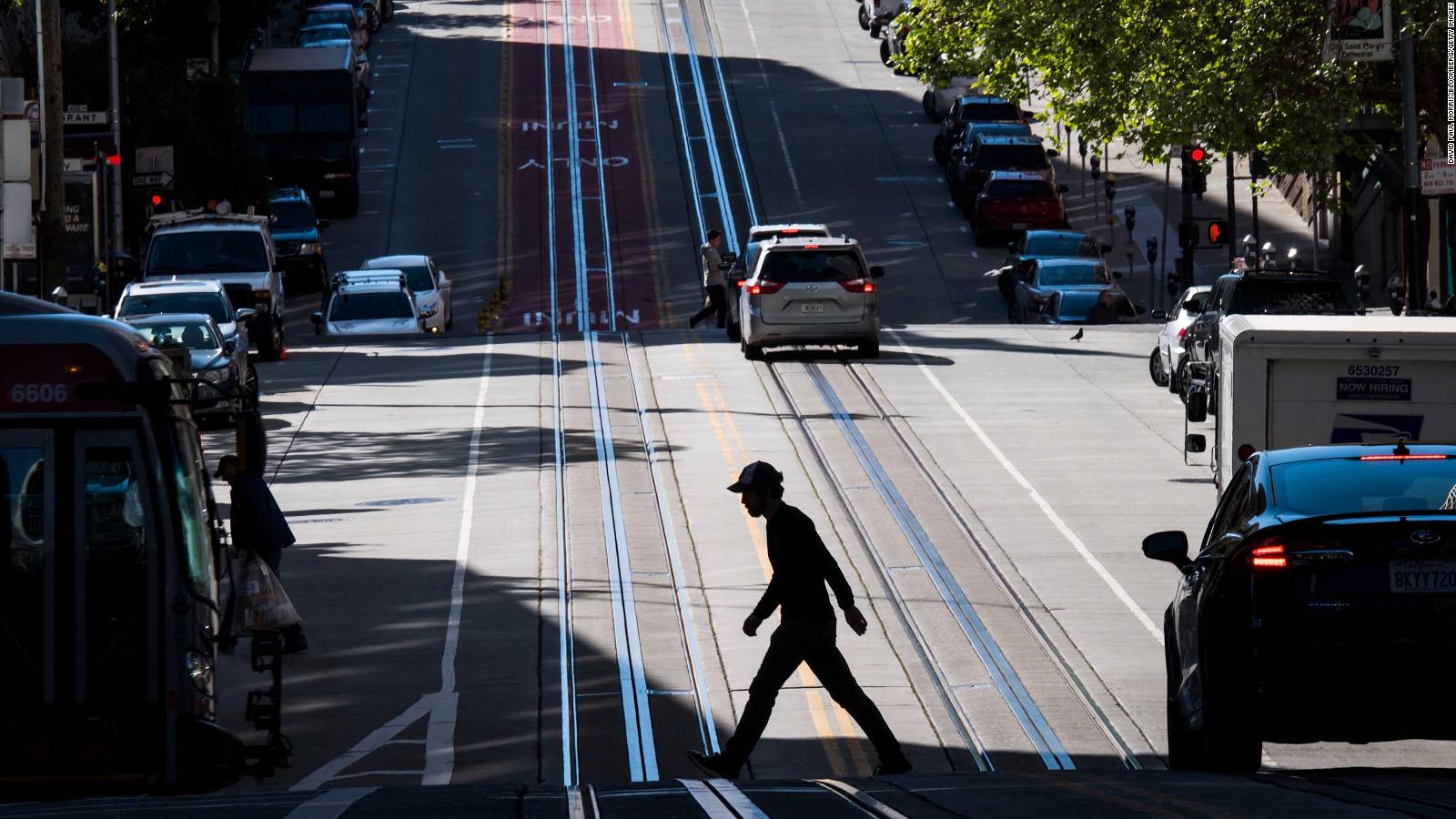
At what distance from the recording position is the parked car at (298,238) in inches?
1839

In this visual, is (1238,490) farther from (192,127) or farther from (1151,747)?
(192,127)

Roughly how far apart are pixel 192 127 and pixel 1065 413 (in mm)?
28762

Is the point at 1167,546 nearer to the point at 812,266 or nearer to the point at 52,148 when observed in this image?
the point at 812,266

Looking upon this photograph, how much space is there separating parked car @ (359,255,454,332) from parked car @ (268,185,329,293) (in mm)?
4465

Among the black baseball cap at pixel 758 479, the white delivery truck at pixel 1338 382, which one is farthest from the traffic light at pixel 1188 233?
the black baseball cap at pixel 758 479

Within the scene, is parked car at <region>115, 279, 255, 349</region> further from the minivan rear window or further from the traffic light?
the traffic light

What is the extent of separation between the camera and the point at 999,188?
50.3 meters

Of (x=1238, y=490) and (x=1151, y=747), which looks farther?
(x=1151, y=747)

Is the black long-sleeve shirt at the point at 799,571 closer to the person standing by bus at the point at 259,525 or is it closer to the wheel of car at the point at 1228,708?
the wheel of car at the point at 1228,708

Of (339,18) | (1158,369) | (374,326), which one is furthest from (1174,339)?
(339,18)

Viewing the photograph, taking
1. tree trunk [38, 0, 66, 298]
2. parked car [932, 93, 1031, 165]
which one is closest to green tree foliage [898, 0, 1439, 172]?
tree trunk [38, 0, 66, 298]

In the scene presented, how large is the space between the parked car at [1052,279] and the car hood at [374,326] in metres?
10.7

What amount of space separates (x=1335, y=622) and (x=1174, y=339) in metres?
19.4

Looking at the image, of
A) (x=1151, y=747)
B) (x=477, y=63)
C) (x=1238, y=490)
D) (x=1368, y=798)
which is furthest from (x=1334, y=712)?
(x=477, y=63)
